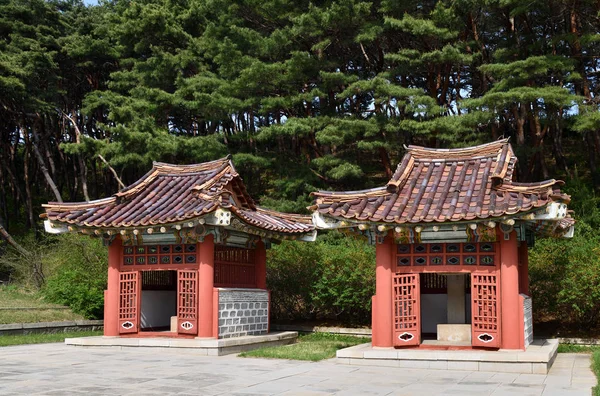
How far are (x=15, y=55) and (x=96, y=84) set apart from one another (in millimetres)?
5730

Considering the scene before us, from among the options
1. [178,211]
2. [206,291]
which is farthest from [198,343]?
[178,211]

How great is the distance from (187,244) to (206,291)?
1.32 metres

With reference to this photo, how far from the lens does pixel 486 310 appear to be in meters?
12.9

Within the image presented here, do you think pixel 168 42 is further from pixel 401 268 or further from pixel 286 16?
pixel 401 268

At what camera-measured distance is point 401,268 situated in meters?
13.5

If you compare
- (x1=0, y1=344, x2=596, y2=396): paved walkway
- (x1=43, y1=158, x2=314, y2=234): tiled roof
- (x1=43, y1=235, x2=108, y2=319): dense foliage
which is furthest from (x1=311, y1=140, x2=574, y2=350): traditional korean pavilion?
(x1=43, y1=235, x2=108, y2=319): dense foliage

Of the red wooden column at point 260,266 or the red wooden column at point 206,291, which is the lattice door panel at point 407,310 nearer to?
the red wooden column at point 206,291

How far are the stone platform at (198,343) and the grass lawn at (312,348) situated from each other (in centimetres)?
44

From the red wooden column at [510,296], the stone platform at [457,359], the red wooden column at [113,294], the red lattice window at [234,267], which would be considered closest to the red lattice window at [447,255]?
the red wooden column at [510,296]

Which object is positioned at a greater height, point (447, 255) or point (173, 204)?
point (173, 204)

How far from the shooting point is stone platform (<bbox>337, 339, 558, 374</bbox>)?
11821 millimetres

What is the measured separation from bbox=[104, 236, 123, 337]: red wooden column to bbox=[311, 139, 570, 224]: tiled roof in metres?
5.70

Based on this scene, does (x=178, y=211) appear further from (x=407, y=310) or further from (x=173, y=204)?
(x=407, y=310)

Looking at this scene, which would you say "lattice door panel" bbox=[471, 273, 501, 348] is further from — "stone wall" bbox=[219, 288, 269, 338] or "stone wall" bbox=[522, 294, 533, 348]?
"stone wall" bbox=[219, 288, 269, 338]
